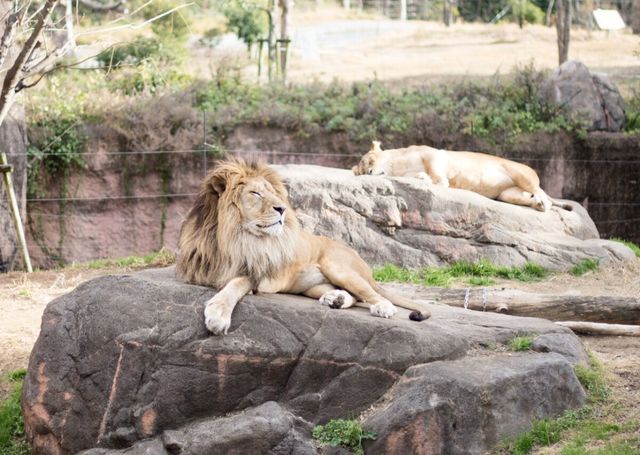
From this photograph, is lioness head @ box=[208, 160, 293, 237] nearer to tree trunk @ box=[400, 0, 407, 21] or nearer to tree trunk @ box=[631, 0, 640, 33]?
tree trunk @ box=[631, 0, 640, 33]

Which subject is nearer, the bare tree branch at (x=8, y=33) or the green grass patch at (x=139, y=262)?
the bare tree branch at (x=8, y=33)

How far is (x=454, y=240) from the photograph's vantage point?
12.9m

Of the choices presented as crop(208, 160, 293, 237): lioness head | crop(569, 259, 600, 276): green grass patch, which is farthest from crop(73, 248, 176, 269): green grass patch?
crop(208, 160, 293, 237): lioness head

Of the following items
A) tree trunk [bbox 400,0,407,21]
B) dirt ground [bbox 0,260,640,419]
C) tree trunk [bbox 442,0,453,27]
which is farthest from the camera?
tree trunk [bbox 400,0,407,21]

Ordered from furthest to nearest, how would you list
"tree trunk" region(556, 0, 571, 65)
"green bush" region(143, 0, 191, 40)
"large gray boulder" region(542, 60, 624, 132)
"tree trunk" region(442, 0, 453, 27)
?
"tree trunk" region(442, 0, 453, 27)
"green bush" region(143, 0, 191, 40)
"tree trunk" region(556, 0, 571, 65)
"large gray boulder" region(542, 60, 624, 132)

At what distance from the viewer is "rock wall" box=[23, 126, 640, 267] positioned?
55.0 feet

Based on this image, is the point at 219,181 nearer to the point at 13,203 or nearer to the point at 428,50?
the point at 13,203

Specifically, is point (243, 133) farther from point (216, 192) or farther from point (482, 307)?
point (216, 192)

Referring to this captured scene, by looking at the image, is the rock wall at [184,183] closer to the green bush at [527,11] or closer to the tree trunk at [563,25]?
the tree trunk at [563,25]

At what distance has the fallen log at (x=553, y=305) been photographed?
32.0 ft

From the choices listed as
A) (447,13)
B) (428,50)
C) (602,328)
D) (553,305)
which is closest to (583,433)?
(602,328)

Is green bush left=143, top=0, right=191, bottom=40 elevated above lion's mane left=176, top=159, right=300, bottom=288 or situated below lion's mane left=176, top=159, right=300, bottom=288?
above

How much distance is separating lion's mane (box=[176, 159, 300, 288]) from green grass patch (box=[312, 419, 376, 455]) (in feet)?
4.22

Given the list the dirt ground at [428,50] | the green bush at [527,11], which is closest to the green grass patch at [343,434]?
the dirt ground at [428,50]
